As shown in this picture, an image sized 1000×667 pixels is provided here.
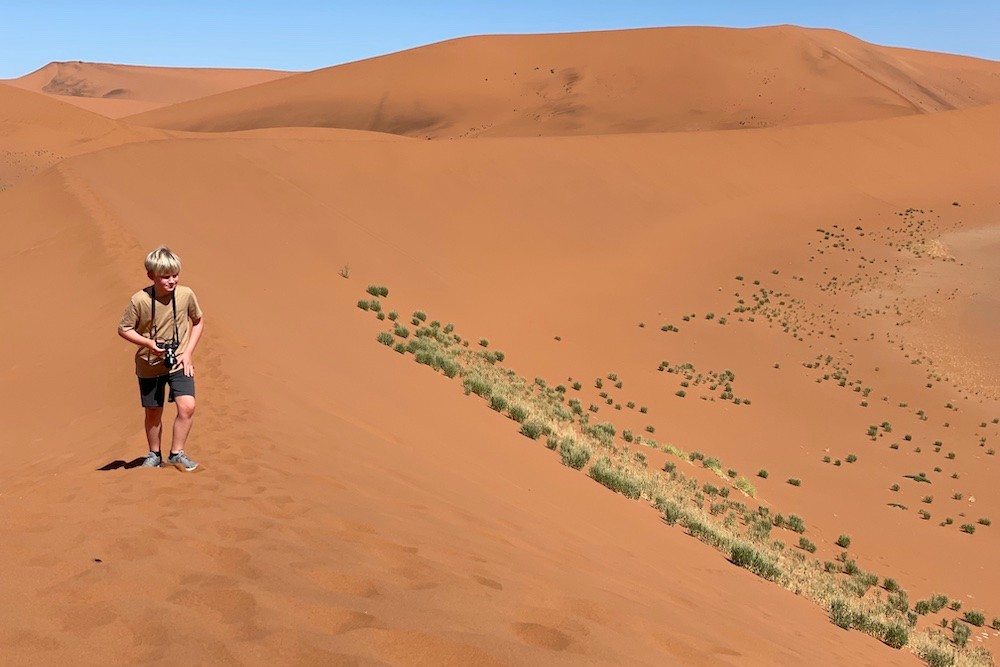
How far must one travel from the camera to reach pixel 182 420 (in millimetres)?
6023

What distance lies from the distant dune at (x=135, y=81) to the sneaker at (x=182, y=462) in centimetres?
17316

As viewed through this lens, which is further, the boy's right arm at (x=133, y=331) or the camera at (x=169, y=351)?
the camera at (x=169, y=351)

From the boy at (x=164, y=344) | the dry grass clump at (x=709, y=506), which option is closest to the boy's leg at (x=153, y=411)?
the boy at (x=164, y=344)

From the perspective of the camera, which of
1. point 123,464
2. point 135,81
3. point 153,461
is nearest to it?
point 153,461

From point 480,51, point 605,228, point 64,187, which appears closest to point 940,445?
point 605,228

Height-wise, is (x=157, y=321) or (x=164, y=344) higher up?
(x=157, y=321)

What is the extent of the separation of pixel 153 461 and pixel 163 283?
1427 mm

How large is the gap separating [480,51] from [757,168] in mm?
57729

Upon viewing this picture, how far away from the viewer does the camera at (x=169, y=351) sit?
589cm

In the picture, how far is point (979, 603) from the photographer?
12.6m

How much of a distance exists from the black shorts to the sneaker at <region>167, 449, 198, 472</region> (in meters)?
0.40

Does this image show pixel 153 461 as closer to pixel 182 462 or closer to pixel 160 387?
pixel 182 462

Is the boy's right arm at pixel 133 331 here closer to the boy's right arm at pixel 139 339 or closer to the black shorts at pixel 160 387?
the boy's right arm at pixel 139 339

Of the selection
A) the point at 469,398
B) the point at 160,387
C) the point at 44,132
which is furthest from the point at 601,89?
the point at 160,387
